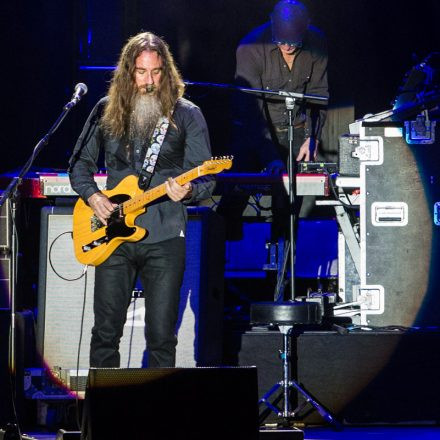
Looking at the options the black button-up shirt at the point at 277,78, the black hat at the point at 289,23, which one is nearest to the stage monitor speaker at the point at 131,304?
the black button-up shirt at the point at 277,78

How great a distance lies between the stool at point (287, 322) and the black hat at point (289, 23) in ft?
8.30

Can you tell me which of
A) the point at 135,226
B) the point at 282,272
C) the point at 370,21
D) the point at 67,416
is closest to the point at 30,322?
the point at 67,416

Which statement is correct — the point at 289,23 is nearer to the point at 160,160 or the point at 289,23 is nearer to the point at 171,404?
the point at 160,160

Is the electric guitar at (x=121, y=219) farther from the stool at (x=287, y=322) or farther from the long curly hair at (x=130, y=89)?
the stool at (x=287, y=322)

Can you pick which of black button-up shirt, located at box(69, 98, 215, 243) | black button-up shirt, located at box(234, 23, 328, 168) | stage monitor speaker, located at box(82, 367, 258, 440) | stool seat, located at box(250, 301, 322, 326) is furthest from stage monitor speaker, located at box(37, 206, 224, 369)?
black button-up shirt, located at box(234, 23, 328, 168)

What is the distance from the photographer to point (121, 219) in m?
4.75

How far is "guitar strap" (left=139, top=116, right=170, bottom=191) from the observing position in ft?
15.6

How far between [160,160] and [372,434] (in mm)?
1964

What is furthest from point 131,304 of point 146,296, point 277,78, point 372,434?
point 277,78

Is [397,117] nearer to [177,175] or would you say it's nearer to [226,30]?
[177,175]

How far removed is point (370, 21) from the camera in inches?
343

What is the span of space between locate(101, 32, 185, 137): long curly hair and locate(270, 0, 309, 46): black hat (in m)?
2.38

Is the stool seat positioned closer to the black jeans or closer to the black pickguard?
the black jeans

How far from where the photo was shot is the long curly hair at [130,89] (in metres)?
4.86
